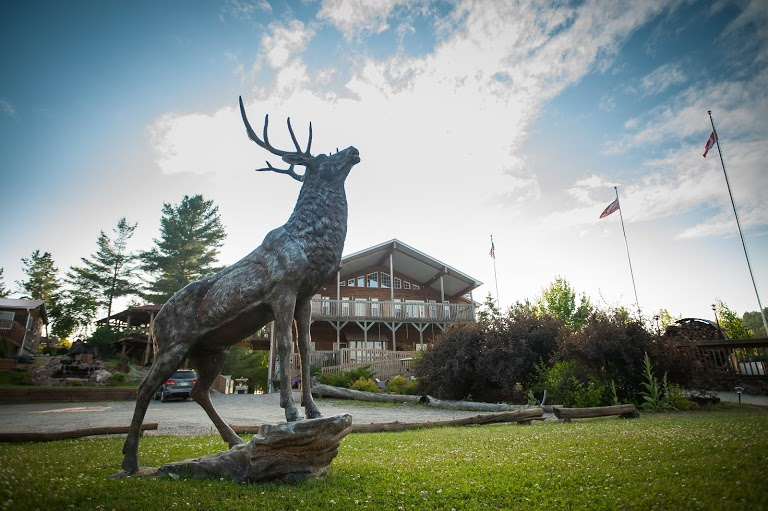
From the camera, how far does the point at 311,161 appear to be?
4.60 meters

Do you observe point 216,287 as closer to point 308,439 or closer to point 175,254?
point 308,439

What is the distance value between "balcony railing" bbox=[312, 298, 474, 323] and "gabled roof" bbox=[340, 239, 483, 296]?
113 inches

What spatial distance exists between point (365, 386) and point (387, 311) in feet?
39.6

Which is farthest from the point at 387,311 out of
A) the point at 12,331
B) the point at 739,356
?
the point at 12,331

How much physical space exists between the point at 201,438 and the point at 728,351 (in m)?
18.3

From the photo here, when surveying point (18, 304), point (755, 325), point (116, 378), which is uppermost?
point (18, 304)

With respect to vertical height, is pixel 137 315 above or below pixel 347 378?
above

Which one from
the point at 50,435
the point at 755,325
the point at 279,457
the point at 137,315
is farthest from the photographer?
the point at 755,325

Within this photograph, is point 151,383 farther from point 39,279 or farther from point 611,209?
point 39,279

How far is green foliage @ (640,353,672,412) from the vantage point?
10.2 metres

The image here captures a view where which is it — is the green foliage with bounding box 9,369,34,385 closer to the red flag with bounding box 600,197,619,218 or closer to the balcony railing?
the balcony railing

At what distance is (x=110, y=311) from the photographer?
3831 centimetres

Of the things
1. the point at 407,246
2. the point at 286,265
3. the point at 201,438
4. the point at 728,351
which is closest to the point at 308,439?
the point at 286,265

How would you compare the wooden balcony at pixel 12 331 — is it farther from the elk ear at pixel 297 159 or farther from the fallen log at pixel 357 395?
the elk ear at pixel 297 159
